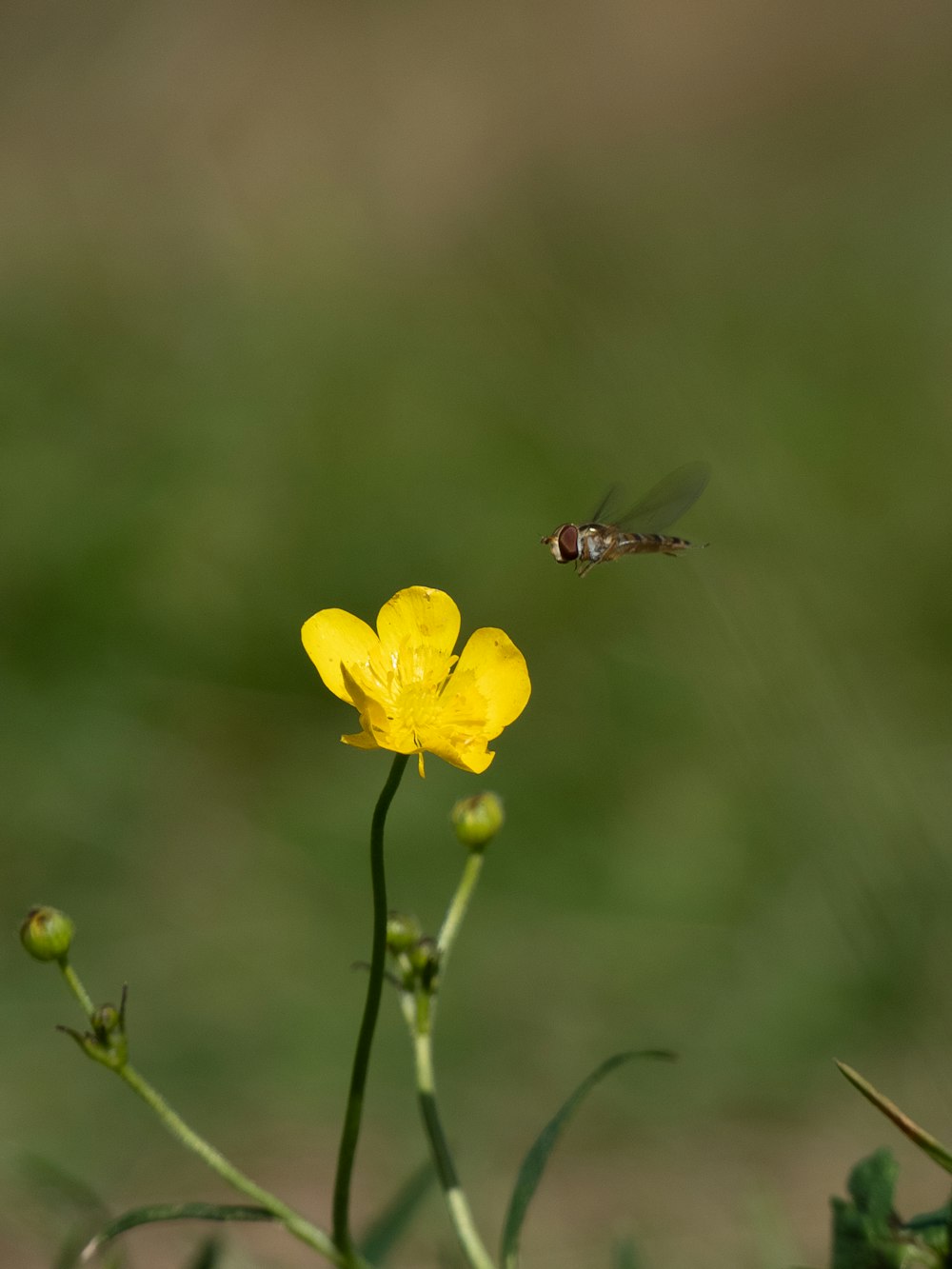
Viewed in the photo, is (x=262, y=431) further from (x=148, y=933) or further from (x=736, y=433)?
(x=148, y=933)

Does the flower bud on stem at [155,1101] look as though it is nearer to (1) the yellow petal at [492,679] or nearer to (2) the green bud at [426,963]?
(2) the green bud at [426,963]

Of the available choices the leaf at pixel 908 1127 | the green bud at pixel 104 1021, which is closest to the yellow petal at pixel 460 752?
the green bud at pixel 104 1021

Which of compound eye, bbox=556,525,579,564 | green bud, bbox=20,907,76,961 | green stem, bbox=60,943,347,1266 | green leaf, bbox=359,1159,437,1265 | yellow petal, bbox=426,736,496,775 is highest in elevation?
compound eye, bbox=556,525,579,564

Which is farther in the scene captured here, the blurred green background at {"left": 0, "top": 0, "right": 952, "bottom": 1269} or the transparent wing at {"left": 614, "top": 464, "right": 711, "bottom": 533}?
the blurred green background at {"left": 0, "top": 0, "right": 952, "bottom": 1269}

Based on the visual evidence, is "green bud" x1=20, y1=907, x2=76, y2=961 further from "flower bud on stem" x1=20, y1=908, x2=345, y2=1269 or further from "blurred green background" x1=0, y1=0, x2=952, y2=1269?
"blurred green background" x1=0, y1=0, x2=952, y2=1269

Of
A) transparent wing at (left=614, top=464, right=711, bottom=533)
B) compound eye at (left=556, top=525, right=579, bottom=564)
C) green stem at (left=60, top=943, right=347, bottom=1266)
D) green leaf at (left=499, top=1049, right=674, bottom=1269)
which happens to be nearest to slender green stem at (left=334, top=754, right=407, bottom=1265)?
Answer: green stem at (left=60, top=943, right=347, bottom=1266)

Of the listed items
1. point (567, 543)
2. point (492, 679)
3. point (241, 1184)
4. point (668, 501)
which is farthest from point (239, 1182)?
point (668, 501)
